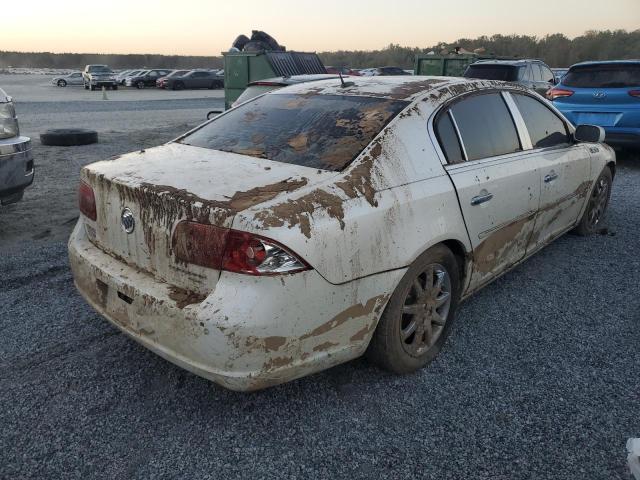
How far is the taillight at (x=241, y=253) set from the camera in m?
1.99

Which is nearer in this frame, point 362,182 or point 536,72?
point 362,182

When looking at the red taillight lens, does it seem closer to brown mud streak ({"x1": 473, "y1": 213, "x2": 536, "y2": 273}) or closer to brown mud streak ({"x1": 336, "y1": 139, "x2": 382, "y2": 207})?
brown mud streak ({"x1": 336, "y1": 139, "x2": 382, "y2": 207})

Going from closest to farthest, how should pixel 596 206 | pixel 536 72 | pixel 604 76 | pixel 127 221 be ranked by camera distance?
1. pixel 127 221
2. pixel 596 206
3. pixel 604 76
4. pixel 536 72

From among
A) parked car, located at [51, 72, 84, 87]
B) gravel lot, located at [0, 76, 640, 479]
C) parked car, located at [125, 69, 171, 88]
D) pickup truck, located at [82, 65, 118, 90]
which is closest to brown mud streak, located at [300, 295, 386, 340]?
gravel lot, located at [0, 76, 640, 479]

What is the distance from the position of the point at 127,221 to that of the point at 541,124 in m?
3.02

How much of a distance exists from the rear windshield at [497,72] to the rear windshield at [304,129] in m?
9.43

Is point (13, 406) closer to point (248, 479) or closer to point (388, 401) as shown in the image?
point (248, 479)

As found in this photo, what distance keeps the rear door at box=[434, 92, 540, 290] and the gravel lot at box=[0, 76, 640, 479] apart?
0.50 metres

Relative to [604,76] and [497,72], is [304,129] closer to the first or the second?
[604,76]

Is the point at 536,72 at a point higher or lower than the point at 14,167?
higher

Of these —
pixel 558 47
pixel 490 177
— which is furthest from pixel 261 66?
pixel 558 47

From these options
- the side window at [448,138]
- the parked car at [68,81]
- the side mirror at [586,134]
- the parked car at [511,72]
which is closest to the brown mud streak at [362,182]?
the side window at [448,138]

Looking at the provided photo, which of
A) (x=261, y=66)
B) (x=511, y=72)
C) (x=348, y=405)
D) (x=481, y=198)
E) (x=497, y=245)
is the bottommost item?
(x=348, y=405)

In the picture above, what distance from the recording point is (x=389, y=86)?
3137mm
